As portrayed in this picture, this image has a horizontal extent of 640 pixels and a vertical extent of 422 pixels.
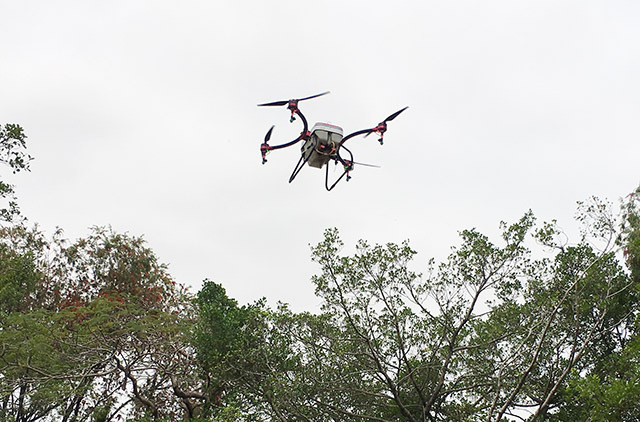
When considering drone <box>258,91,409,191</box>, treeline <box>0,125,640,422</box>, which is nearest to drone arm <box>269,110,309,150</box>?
drone <box>258,91,409,191</box>

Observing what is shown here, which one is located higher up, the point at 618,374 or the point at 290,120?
the point at 290,120

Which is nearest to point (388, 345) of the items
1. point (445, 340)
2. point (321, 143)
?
point (445, 340)

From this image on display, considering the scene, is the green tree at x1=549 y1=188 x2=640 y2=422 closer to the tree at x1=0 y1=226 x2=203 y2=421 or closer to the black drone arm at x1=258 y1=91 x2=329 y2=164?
the black drone arm at x1=258 y1=91 x2=329 y2=164

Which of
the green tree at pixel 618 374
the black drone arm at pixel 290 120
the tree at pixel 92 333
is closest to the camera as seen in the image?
the black drone arm at pixel 290 120

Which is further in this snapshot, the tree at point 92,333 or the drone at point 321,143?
the tree at point 92,333

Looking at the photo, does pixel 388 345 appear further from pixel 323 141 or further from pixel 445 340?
pixel 323 141

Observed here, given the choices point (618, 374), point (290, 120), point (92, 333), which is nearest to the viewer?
point (290, 120)

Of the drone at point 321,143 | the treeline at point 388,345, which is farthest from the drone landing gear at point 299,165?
the treeline at point 388,345

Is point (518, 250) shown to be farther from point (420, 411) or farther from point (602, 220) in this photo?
point (420, 411)

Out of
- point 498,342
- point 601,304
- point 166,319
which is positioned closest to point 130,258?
point 166,319

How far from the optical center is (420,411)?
29.4 feet

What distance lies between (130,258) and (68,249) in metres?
1.36

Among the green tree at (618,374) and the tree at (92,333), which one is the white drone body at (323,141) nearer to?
the green tree at (618,374)

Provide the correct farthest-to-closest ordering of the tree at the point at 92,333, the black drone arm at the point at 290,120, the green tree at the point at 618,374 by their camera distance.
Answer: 1. the tree at the point at 92,333
2. the green tree at the point at 618,374
3. the black drone arm at the point at 290,120
